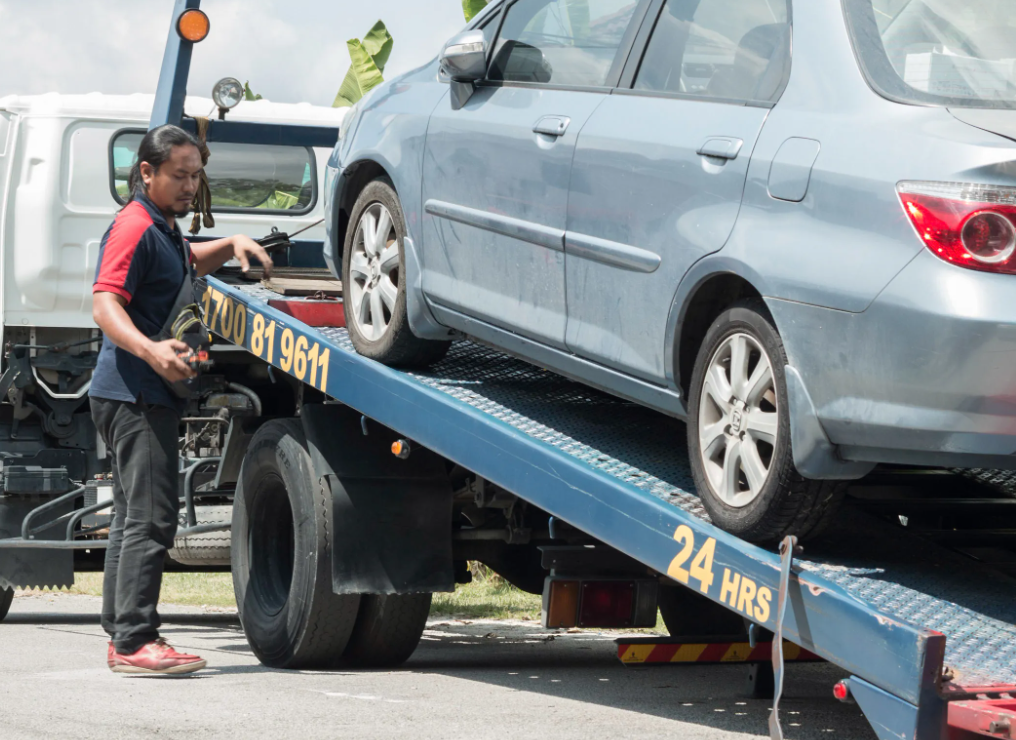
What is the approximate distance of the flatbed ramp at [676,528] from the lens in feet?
12.3

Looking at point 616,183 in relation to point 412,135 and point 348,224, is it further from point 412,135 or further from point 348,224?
point 348,224

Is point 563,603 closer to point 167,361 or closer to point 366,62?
point 167,361

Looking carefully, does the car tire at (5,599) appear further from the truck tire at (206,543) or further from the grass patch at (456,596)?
the truck tire at (206,543)

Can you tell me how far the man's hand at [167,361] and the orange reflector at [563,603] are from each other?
1.59 m

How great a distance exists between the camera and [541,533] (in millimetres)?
6578

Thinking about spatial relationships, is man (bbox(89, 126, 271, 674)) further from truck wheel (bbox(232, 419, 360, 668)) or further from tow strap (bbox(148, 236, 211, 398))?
truck wheel (bbox(232, 419, 360, 668))

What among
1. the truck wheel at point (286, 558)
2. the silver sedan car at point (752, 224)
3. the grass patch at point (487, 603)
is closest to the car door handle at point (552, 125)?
the silver sedan car at point (752, 224)

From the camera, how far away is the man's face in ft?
20.5

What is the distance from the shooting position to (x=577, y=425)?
5445 millimetres

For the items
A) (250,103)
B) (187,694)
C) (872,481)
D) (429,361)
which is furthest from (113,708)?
(250,103)

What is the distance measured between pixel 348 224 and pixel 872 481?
2468 mm

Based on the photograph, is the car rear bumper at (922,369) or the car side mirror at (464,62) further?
the car side mirror at (464,62)

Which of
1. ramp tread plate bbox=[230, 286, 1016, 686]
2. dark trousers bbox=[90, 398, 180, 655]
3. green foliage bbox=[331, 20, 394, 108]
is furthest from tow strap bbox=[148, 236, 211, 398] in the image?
green foliage bbox=[331, 20, 394, 108]

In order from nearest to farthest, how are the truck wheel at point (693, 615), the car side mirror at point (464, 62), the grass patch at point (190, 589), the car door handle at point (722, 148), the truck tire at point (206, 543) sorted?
the car door handle at point (722, 148) < the car side mirror at point (464, 62) < the truck wheel at point (693, 615) < the truck tire at point (206, 543) < the grass patch at point (190, 589)
